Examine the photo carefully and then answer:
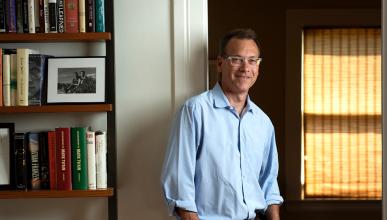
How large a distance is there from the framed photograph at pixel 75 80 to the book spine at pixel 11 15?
0.20 m

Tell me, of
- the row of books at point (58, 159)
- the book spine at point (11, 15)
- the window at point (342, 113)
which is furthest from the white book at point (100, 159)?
Result: the window at point (342, 113)

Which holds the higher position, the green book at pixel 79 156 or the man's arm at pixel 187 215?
the green book at pixel 79 156

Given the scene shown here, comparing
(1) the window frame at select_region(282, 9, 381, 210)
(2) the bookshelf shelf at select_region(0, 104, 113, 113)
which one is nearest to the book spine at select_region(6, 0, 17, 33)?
(2) the bookshelf shelf at select_region(0, 104, 113, 113)

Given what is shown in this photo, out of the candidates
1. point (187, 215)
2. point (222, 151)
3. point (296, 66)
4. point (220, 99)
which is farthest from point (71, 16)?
point (296, 66)

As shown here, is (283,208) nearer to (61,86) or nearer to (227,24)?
(227,24)

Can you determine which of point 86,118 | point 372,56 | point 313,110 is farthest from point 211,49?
point 86,118

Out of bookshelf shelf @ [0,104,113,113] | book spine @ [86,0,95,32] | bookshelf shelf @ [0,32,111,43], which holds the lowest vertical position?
bookshelf shelf @ [0,104,113,113]

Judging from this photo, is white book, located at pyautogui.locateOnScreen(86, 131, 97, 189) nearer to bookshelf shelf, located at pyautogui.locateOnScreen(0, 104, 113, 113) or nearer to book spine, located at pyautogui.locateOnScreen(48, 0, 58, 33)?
bookshelf shelf, located at pyautogui.locateOnScreen(0, 104, 113, 113)

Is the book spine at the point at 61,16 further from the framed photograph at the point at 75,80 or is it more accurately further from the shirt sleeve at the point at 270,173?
the shirt sleeve at the point at 270,173

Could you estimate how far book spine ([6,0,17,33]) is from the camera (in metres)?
2.70

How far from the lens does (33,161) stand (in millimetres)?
2732

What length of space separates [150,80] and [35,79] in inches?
20.4

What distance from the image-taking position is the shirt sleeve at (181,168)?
2.45m

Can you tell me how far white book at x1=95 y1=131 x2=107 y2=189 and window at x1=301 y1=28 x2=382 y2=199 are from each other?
9.39ft
